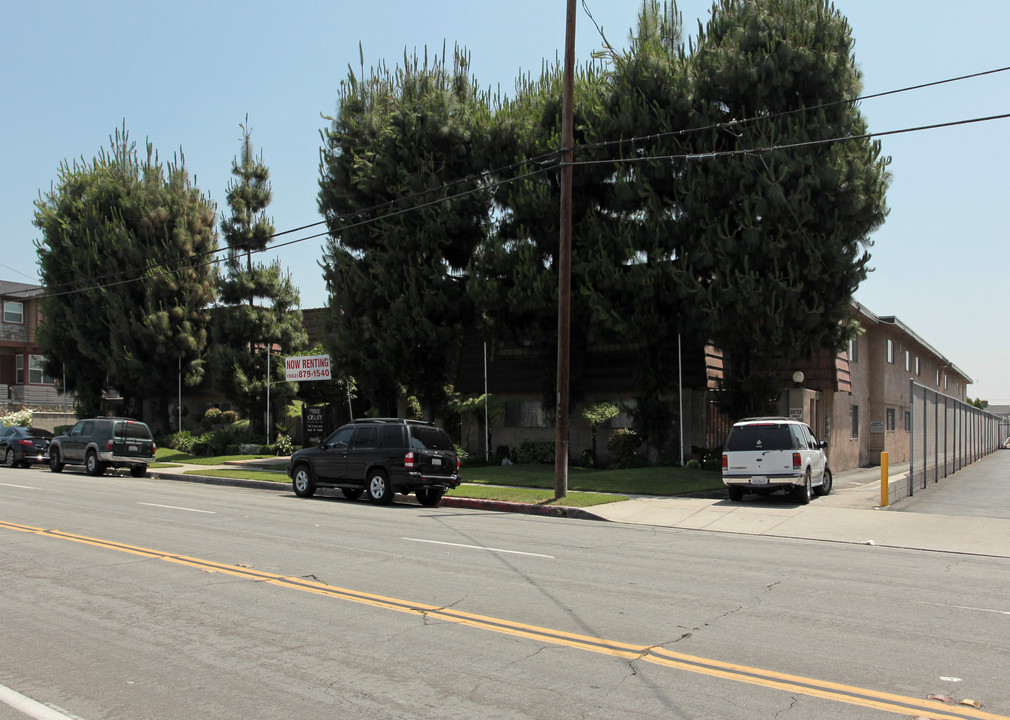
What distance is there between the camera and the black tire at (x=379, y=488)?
1852 cm

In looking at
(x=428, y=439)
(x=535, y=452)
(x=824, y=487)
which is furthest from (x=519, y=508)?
(x=535, y=452)

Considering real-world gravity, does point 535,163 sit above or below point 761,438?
above

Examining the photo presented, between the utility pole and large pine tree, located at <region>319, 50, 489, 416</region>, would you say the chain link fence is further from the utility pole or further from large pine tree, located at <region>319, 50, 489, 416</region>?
large pine tree, located at <region>319, 50, 489, 416</region>

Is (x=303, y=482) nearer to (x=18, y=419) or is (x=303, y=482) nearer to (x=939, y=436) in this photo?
(x=939, y=436)

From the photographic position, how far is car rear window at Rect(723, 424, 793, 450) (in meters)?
18.8

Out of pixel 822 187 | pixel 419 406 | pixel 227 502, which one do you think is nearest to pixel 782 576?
pixel 227 502

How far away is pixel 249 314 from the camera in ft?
117

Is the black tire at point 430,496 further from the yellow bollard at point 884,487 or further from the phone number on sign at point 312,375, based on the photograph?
the phone number on sign at point 312,375

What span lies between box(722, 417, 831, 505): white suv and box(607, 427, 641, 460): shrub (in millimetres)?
7166

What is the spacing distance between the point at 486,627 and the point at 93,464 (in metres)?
24.2

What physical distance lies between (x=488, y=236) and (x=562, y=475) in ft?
36.3

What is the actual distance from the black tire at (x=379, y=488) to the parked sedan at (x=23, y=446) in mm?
18569

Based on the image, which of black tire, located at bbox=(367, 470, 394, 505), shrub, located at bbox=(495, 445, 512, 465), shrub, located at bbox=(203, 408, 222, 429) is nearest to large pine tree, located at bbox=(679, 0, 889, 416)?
shrub, located at bbox=(495, 445, 512, 465)

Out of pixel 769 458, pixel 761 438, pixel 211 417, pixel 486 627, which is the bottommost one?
pixel 486 627
